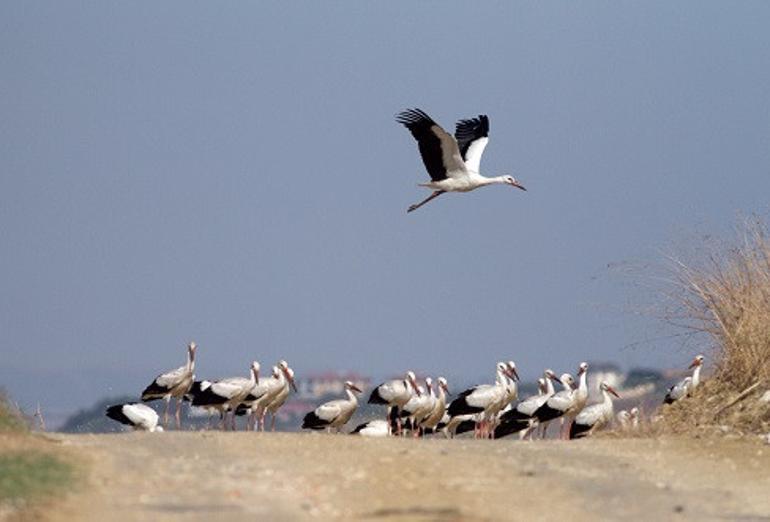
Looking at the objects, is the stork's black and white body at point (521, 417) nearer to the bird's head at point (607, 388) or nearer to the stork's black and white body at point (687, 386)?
the bird's head at point (607, 388)

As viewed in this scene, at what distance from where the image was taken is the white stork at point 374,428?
22.7 meters

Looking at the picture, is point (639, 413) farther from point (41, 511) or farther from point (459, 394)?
point (41, 511)

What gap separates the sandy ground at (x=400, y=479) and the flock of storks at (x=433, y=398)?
5801 mm

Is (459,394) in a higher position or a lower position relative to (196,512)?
lower

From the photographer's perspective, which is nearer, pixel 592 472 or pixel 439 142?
pixel 592 472

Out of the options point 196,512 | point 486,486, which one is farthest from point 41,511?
point 486,486

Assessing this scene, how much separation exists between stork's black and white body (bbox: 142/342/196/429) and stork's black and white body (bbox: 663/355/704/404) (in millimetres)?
6406

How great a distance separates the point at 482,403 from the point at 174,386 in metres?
4.15

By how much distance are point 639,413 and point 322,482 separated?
23.2 ft

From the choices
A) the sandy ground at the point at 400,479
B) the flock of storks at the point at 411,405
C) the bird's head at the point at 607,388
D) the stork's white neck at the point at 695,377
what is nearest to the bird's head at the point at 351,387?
the flock of storks at the point at 411,405

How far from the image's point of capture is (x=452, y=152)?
23.1m

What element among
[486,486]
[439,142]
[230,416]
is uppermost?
[439,142]

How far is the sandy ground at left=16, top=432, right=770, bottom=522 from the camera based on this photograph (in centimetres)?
1148

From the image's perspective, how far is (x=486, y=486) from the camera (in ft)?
41.6
